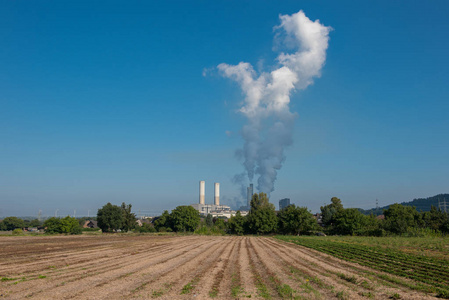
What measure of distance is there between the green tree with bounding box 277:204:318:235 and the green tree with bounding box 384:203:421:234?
2235 cm

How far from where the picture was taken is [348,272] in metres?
24.3

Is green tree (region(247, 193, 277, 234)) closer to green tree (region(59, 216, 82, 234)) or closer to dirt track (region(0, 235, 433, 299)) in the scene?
green tree (region(59, 216, 82, 234))

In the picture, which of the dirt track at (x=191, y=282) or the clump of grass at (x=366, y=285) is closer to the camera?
the dirt track at (x=191, y=282)

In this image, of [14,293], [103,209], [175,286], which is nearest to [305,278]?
[175,286]

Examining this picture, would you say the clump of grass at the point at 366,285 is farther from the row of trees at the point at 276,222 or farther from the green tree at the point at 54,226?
the green tree at the point at 54,226

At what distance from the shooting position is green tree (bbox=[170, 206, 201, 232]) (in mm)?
124625

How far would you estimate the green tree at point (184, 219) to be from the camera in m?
125

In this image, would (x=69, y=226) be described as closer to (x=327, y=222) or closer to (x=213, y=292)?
(x=327, y=222)

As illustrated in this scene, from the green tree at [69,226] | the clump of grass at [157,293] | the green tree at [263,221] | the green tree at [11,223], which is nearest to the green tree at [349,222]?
the green tree at [263,221]

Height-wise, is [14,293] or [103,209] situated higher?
[103,209]

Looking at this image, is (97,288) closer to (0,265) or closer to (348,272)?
(0,265)

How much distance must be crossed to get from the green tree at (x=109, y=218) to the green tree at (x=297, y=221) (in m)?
63.5

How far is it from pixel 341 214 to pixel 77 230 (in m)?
90.6

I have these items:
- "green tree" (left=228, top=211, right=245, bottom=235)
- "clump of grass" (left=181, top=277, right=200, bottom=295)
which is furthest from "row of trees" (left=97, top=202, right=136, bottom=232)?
"clump of grass" (left=181, top=277, right=200, bottom=295)
